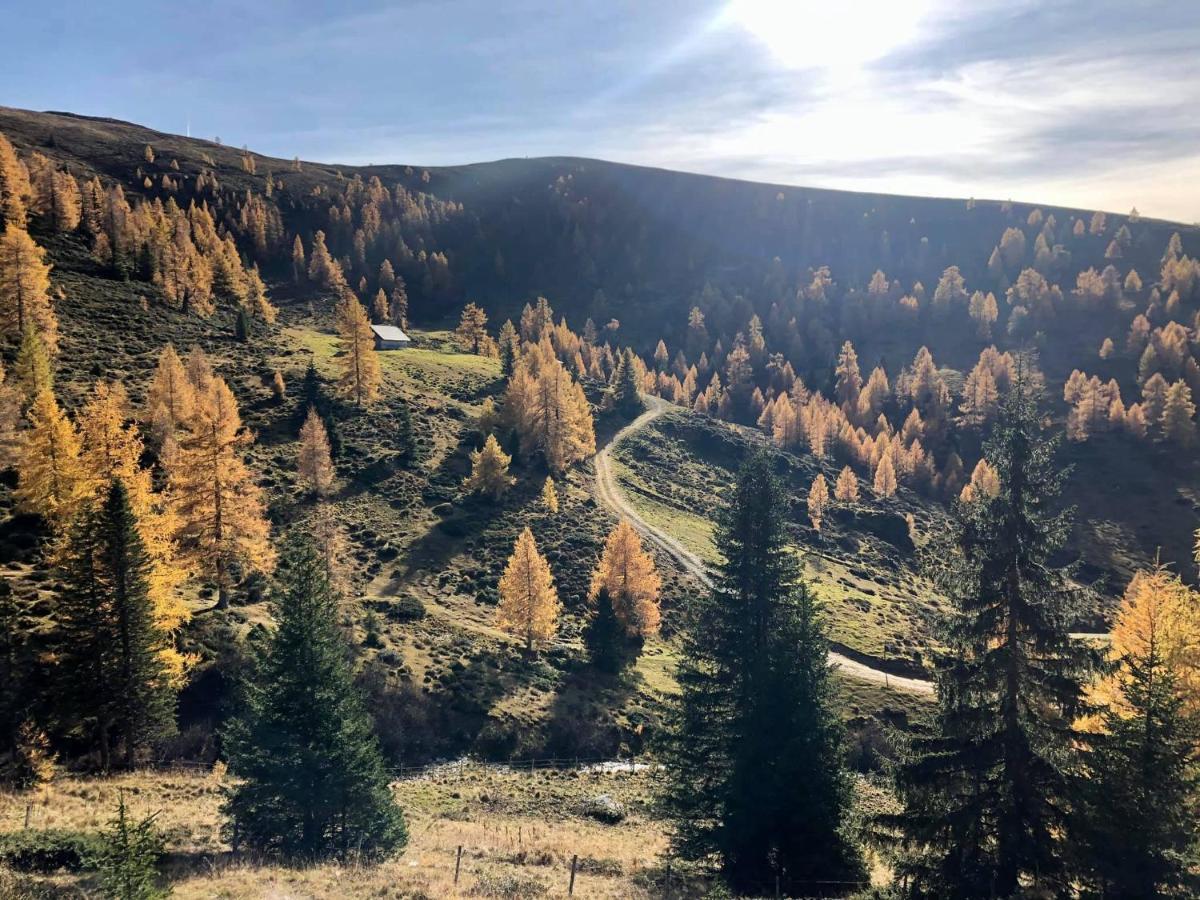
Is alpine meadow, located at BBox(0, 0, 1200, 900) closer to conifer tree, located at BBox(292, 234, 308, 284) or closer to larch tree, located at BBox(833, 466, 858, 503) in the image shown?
larch tree, located at BBox(833, 466, 858, 503)

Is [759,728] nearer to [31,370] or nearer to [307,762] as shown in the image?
[307,762]

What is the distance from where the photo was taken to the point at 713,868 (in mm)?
23141

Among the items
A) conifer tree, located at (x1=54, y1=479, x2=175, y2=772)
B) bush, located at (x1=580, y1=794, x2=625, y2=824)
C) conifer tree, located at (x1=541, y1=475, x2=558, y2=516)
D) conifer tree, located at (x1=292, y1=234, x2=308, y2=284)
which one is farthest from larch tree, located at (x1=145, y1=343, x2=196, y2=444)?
conifer tree, located at (x1=292, y1=234, x2=308, y2=284)

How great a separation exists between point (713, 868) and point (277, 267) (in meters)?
198

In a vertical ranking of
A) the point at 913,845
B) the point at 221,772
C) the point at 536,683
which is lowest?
the point at 536,683

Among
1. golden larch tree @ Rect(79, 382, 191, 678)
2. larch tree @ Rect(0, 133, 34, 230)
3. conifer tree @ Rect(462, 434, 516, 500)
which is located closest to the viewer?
golden larch tree @ Rect(79, 382, 191, 678)

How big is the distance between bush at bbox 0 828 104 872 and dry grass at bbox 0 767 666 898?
3.89ft

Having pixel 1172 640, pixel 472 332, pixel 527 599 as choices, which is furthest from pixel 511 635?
pixel 472 332

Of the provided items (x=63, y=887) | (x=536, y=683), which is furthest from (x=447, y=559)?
(x=63, y=887)

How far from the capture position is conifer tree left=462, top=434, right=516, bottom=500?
78.2 metres

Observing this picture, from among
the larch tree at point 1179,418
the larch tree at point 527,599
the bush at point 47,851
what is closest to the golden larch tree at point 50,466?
the larch tree at point 527,599

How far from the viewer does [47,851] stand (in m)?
16.9

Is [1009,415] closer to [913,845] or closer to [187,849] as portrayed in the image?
[913,845]

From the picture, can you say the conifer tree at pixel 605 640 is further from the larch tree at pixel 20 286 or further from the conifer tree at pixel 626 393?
the conifer tree at pixel 626 393
